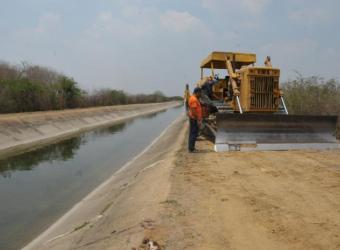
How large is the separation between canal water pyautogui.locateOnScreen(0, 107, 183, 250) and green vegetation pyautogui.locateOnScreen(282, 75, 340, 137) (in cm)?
794

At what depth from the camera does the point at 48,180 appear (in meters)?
12.1

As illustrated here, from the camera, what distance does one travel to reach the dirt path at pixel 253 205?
4.61 metres

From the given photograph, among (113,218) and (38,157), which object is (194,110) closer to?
(113,218)

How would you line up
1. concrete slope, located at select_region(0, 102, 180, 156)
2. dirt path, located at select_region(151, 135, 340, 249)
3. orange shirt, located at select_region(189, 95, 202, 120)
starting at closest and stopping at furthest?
dirt path, located at select_region(151, 135, 340, 249)
orange shirt, located at select_region(189, 95, 202, 120)
concrete slope, located at select_region(0, 102, 180, 156)

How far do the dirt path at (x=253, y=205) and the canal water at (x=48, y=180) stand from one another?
3267 millimetres

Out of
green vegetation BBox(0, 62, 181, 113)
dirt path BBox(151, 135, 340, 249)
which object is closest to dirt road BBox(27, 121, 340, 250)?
dirt path BBox(151, 135, 340, 249)

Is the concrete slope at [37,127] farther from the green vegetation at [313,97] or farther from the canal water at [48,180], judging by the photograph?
the green vegetation at [313,97]

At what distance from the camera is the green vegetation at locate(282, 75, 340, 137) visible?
15.9 meters

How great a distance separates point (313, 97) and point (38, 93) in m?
25.7

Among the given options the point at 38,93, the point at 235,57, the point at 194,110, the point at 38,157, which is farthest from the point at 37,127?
A: the point at 194,110

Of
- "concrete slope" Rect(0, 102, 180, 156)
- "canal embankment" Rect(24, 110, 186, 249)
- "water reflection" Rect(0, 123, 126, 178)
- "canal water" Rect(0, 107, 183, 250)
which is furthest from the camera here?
"concrete slope" Rect(0, 102, 180, 156)

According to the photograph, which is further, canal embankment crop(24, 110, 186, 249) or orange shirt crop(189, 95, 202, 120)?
orange shirt crop(189, 95, 202, 120)

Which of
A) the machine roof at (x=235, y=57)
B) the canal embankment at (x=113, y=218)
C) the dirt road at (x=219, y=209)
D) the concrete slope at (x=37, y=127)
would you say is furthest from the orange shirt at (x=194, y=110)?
the concrete slope at (x=37, y=127)

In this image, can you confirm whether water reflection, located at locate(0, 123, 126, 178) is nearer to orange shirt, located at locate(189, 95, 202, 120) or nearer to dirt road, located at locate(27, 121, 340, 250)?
dirt road, located at locate(27, 121, 340, 250)
